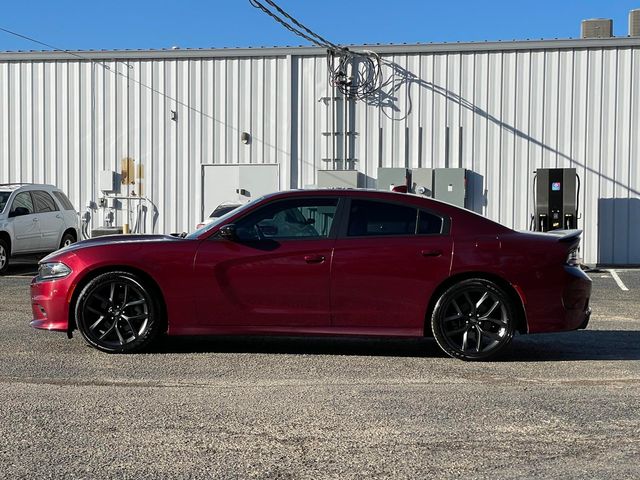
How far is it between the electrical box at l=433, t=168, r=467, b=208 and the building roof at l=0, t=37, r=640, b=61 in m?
2.86

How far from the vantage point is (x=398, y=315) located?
6836 millimetres

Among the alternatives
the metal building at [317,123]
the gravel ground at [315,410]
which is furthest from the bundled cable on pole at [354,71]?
the gravel ground at [315,410]

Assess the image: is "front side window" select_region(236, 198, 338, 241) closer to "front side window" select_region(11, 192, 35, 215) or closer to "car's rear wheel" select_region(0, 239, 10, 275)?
"car's rear wheel" select_region(0, 239, 10, 275)

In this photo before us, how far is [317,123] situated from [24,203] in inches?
282

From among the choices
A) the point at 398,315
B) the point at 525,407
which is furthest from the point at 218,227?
the point at 525,407

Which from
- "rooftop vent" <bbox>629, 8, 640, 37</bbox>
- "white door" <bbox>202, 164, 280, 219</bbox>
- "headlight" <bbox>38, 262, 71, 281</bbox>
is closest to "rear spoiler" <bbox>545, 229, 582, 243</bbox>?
"headlight" <bbox>38, 262, 71, 281</bbox>

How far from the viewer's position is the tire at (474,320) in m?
6.84

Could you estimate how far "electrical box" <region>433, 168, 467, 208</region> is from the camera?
18.6 m

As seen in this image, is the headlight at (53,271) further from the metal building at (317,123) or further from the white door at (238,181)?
the metal building at (317,123)

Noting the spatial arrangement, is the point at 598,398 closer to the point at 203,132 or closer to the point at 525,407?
the point at 525,407

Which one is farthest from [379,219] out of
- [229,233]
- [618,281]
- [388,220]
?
[618,281]

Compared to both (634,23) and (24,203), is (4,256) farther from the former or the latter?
(634,23)

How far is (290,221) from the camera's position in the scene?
703 centimetres

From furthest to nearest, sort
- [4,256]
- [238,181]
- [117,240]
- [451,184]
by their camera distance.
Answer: [238,181], [451,184], [4,256], [117,240]
